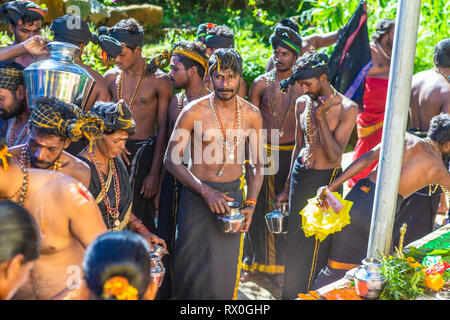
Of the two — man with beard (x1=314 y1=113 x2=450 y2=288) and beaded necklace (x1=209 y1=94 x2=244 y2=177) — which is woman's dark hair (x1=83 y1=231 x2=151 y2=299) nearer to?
beaded necklace (x1=209 y1=94 x2=244 y2=177)

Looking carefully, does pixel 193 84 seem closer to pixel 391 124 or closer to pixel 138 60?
pixel 138 60

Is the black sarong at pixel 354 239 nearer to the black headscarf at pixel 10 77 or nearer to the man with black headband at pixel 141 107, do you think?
the man with black headband at pixel 141 107

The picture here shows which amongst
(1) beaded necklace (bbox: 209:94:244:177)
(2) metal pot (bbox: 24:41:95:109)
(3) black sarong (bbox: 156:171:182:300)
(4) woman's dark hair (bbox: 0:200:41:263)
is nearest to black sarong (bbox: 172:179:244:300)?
(1) beaded necklace (bbox: 209:94:244:177)

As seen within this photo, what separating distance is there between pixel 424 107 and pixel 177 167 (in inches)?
113

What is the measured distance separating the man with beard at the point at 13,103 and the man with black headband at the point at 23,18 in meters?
0.85

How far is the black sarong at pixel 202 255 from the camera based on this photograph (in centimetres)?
396

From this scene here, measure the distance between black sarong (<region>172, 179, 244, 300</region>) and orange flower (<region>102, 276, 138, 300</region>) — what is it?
2.01 metres

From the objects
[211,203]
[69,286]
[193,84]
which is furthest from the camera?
[193,84]

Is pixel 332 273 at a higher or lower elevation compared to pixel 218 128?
lower

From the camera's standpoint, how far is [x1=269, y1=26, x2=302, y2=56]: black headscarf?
5.29 meters

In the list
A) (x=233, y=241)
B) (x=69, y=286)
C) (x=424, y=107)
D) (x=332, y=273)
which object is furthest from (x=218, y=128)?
(x=424, y=107)

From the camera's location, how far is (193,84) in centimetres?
475

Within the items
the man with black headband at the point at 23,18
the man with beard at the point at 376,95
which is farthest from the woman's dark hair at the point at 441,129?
the man with black headband at the point at 23,18

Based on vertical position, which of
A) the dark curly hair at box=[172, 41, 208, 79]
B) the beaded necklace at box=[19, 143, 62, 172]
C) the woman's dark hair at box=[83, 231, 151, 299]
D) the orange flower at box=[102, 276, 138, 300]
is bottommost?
the orange flower at box=[102, 276, 138, 300]
